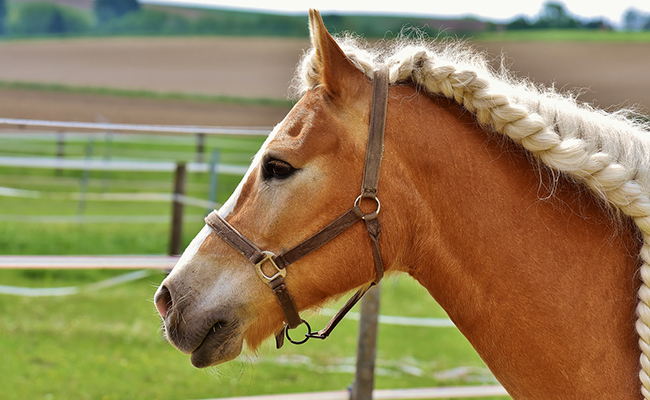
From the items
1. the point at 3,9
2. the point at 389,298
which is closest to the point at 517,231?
the point at 389,298

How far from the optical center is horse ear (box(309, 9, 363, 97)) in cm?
168

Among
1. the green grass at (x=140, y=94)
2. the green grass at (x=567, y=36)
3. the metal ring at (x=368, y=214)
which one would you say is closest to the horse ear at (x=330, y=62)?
the metal ring at (x=368, y=214)

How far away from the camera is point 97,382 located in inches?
172

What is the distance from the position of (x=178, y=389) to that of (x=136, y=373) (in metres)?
0.45

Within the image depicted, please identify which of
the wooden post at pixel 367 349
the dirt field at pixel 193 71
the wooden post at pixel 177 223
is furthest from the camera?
the dirt field at pixel 193 71

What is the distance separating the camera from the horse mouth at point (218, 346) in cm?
173

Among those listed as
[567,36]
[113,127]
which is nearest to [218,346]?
[113,127]

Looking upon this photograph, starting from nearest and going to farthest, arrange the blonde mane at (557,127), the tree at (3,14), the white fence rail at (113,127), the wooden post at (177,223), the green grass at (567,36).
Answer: the blonde mane at (557,127)
the white fence rail at (113,127)
the wooden post at (177,223)
the green grass at (567,36)
the tree at (3,14)

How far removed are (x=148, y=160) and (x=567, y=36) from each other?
26657 mm

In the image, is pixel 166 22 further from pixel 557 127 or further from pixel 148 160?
pixel 557 127

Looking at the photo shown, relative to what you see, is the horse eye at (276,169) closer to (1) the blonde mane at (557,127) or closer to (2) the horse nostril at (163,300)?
(1) the blonde mane at (557,127)

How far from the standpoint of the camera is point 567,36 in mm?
34938

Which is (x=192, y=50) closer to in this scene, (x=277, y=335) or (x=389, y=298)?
(x=389, y=298)

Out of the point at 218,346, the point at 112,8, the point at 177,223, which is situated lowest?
the point at 112,8
